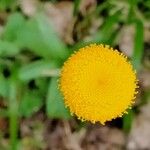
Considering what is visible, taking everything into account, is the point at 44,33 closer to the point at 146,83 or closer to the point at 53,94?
the point at 53,94

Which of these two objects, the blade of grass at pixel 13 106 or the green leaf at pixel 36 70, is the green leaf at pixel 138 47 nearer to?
the green leaf at pixel 36 70

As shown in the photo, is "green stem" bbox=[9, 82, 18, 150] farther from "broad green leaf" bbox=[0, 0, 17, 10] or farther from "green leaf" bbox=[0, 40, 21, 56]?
"broad green leaf" bbox=[0, 0, 17, 10]

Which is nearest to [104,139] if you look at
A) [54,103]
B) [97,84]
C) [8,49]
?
[54,103]

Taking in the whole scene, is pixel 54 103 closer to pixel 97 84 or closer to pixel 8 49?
pixel 8 49

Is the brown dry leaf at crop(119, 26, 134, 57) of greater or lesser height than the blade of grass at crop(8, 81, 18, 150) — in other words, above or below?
above

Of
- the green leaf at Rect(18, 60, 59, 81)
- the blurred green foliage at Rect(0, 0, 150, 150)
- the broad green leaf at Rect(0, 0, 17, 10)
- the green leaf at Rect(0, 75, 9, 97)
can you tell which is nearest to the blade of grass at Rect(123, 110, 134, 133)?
the blurred green foliage at Rect(0, 0, 150, 150)

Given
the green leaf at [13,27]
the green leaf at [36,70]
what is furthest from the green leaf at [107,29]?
the green leaf at [13,27]
